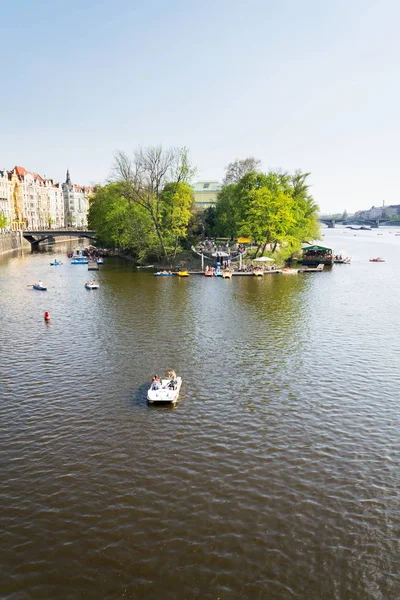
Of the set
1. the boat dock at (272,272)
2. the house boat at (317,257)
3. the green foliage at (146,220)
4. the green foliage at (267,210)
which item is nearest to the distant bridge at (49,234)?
Result: the green foliage at (146,220)

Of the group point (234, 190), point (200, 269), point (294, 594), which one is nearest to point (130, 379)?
point (294, 594)

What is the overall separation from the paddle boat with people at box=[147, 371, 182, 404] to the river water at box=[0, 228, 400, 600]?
70 cm

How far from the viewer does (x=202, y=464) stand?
69.3 feet

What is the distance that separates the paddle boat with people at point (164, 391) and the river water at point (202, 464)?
0.70 metres

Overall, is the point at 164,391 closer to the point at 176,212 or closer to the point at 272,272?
the point at 272,272

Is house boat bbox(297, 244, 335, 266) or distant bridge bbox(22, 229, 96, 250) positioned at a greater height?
distant bridge bbox(22, 229, 96, 250)

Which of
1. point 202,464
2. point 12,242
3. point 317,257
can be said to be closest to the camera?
point 202,464

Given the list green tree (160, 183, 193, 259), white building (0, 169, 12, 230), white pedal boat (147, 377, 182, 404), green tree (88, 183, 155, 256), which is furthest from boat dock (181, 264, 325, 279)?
white building (0, 169, 12, 230)

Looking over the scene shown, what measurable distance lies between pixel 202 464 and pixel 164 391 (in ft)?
23.5

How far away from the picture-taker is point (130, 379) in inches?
1249

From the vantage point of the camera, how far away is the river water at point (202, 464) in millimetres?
15000

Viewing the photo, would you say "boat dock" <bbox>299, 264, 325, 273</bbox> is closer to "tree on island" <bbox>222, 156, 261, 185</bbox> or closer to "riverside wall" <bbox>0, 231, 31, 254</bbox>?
"tree on island" <bbox>222, 156, 261, 185</bbox>

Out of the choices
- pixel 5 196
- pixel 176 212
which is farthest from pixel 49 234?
pixel 176 212

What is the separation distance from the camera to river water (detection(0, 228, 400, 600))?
1500cm
